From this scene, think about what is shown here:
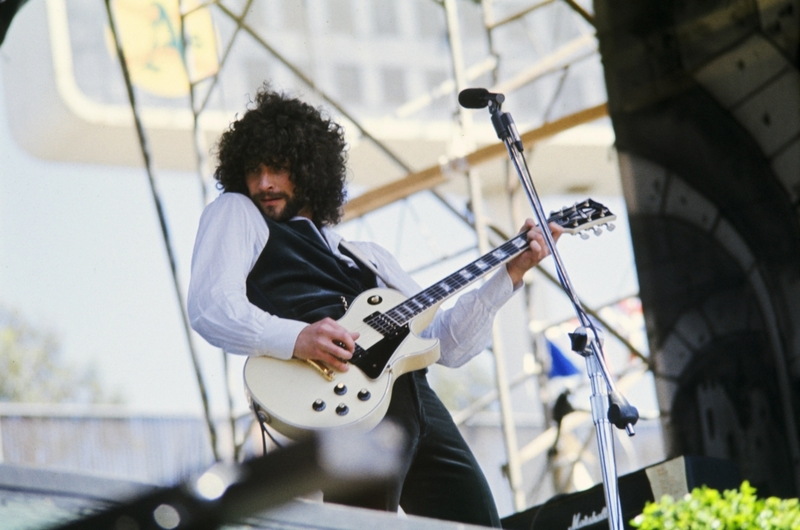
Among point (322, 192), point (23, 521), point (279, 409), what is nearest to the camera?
point (23, 521)

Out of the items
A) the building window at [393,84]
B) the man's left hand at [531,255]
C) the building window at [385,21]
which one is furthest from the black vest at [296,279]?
the building window at [385,21]

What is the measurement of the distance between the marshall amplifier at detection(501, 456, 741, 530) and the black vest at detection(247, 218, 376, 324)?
0.89 meters

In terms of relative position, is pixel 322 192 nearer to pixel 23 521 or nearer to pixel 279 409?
pixel 279 409

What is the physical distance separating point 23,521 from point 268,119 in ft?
5.40

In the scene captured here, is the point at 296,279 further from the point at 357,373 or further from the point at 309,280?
the point at 357,373

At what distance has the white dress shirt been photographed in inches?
75.5

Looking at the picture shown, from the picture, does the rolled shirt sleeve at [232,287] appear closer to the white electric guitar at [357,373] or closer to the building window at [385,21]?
the white electric guitar at [357,373]

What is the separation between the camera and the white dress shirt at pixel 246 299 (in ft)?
6.29

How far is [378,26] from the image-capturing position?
56.0 feet

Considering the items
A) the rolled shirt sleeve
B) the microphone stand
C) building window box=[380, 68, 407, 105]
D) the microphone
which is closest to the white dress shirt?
the rolled shirt sleeve

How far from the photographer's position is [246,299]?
1.95 m

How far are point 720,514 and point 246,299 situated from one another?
44.1 inches

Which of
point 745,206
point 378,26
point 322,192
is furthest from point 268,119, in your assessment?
point 378,26

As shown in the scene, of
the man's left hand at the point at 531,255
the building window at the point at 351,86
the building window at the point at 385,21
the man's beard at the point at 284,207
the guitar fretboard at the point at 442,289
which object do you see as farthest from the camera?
the building window at the point at 385,21
